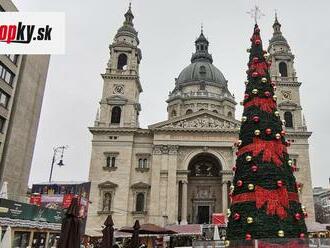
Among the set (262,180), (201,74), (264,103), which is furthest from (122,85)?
(262,180)

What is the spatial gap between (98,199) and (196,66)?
3416 centimetres

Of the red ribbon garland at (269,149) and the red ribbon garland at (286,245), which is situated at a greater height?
the red ribbon garland at (269,149)

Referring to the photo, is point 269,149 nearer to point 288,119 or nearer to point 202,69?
point 288,119

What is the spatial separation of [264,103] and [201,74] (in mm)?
52949

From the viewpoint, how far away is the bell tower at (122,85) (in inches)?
1850

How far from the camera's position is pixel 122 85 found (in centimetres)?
4869

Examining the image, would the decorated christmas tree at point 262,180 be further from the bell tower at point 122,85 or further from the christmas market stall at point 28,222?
the bell tower at point 122,85

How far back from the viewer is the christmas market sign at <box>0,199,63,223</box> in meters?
19.6

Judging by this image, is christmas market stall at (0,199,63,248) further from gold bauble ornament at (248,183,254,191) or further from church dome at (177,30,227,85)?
church dome at (177,30,227,85)

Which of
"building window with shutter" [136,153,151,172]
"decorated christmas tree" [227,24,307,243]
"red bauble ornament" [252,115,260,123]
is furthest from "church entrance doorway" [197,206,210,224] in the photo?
"red bauble ornament" [252,115,260,123]

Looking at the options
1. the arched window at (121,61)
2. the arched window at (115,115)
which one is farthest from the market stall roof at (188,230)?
the arched window at (121,61)

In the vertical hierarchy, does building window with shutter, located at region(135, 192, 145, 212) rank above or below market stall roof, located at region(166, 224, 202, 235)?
above

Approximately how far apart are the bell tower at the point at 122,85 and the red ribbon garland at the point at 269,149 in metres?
34.5

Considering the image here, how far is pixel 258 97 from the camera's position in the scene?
13.2m
